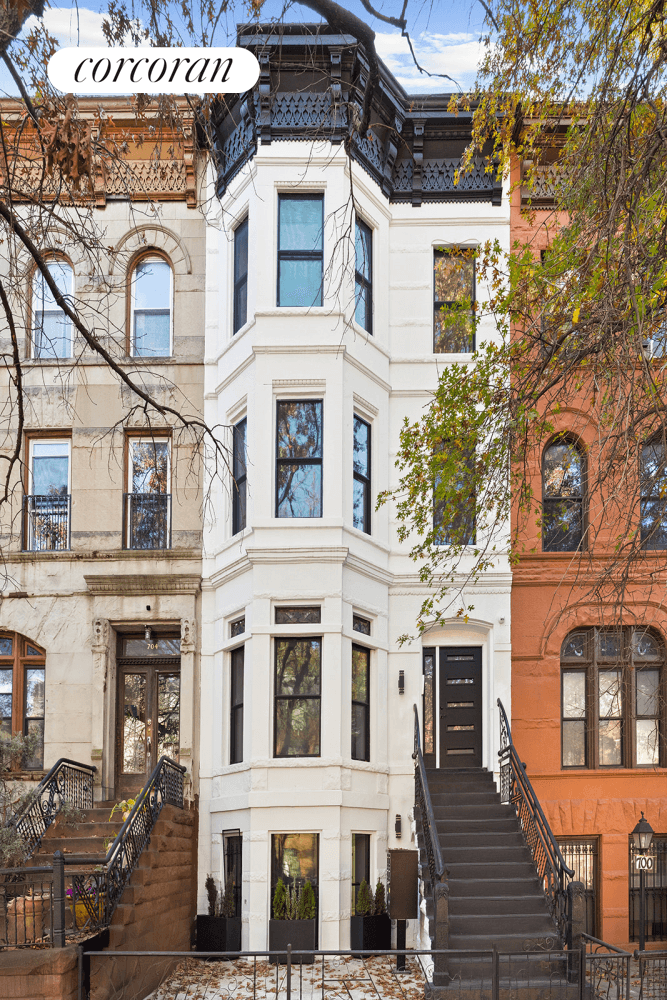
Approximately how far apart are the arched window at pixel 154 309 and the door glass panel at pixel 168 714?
5.68m

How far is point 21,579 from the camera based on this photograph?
668 inches

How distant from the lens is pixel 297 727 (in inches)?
586

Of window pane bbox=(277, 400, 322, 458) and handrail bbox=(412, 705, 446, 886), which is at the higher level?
window pane bbox=(277, 400, 322, 458)

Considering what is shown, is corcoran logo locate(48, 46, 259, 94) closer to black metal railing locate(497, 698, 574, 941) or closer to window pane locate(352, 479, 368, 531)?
black metal railing locate(497, 698, 574, 941)

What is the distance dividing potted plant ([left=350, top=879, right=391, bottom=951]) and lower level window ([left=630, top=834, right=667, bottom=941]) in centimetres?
423

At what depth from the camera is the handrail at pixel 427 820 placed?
1179 centimetres

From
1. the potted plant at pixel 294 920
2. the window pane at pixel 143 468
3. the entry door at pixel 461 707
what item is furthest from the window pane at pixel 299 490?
the potted plant at pixel 294 920

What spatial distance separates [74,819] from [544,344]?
10.3 meters

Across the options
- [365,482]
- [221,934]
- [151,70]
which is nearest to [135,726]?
[221,934]

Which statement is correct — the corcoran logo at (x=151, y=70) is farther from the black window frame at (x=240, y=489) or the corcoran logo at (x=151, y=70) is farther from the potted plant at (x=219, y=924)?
the potted plant at (x=219, y=924)

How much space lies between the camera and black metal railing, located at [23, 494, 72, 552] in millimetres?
17234

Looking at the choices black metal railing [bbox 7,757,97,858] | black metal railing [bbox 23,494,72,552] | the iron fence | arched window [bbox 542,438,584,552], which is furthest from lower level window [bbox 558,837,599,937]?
black metal railing [bbox 23,494,72,552]

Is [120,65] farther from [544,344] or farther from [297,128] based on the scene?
[297,128]

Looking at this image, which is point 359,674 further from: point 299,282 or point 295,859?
point 299,282
